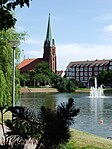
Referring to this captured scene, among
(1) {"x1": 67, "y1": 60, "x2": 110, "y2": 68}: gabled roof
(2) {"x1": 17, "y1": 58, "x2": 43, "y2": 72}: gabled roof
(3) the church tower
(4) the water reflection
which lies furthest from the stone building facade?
(4) the water reflection

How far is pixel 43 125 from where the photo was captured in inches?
88.6

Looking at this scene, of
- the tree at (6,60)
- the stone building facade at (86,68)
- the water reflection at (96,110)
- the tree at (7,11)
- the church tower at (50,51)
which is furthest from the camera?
the stone building facade at (86,68)

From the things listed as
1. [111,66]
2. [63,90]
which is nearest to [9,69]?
[63,90]

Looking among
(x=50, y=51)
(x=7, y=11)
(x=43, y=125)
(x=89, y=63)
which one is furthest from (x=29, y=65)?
(x=43, y=125)

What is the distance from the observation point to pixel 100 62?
489 ft

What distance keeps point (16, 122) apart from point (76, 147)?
22.1ft

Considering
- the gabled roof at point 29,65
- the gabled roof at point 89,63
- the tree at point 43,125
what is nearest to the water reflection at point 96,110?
the tree at point 43,125

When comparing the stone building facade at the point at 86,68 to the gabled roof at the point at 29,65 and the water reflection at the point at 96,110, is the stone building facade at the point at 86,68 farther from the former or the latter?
the water reflection at the point at 96,110

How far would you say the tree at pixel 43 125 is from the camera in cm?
219

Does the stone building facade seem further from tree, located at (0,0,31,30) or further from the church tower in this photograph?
tree, located at (0,0,31,30)

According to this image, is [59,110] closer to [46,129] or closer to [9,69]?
[46,129]

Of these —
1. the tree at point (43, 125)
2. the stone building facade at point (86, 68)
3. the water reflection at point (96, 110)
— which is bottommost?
the water reflection at point (96, 110)

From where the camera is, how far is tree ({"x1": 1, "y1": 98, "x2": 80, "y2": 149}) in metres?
2.19

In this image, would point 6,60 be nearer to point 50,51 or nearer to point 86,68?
point 50,51
